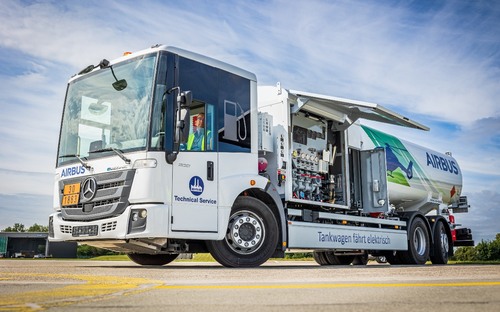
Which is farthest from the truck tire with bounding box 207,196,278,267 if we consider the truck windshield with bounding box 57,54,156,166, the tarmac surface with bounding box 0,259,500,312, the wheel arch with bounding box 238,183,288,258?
the tarmac surface with bounding box 0,259,500,312

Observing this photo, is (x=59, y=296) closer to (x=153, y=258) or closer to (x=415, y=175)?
(x=153, y=258)

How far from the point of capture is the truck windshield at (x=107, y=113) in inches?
326

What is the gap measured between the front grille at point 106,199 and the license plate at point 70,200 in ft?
0.20

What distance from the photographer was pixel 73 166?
8.88m

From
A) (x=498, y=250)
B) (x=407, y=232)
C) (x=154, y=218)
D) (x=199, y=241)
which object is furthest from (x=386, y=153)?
(x=498, y=250)

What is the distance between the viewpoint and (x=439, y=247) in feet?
47.1

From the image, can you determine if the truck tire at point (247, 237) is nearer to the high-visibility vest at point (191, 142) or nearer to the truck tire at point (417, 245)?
the high-visibility vest at point (191, 142)

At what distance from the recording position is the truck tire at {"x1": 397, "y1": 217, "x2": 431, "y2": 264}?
1361 cm

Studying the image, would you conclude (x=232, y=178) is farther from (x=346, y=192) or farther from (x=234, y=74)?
(x=346, y=192)

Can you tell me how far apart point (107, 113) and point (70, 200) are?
1502 millimetres

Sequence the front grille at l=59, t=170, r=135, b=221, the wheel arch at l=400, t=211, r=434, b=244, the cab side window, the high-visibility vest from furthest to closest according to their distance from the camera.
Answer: the wheel arch at l=400, t=211, r=434, b=244 → the cab side window → the high-visibility vest → the front grille at l=59, t=170, r=135, b=221

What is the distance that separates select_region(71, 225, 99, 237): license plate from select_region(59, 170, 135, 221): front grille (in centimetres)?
12

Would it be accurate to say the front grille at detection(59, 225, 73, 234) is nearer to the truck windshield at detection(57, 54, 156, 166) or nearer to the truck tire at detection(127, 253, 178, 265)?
the truck windshield at detection(57, 54, 156, 166)

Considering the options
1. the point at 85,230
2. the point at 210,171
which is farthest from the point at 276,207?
the point at 85,230
